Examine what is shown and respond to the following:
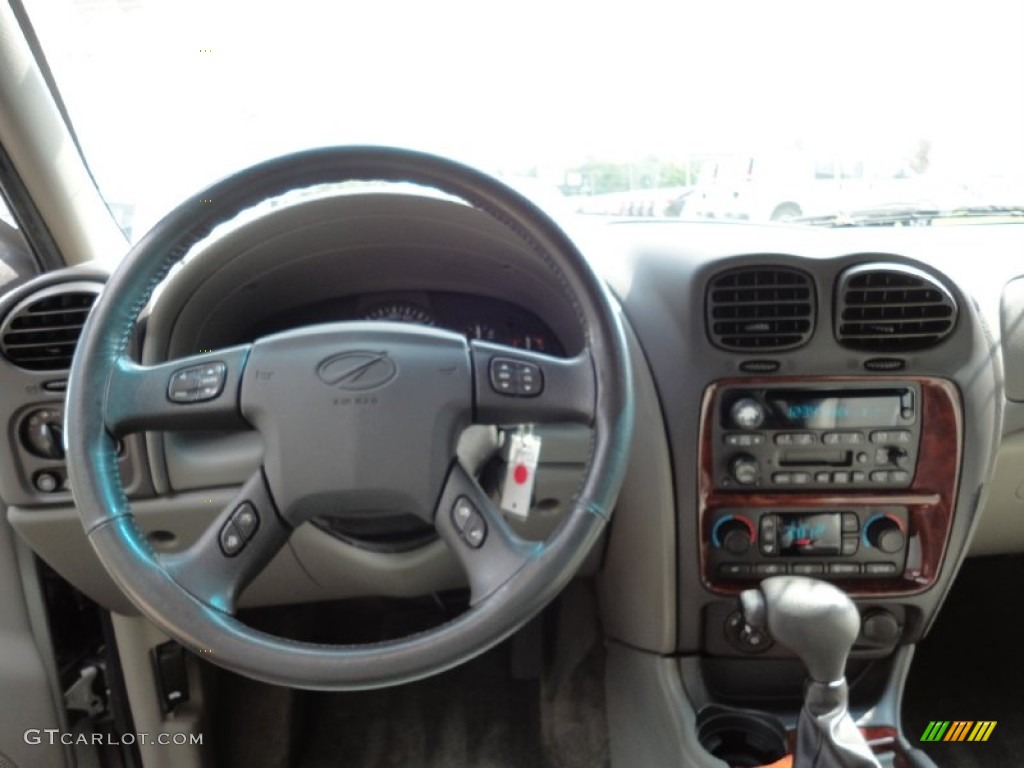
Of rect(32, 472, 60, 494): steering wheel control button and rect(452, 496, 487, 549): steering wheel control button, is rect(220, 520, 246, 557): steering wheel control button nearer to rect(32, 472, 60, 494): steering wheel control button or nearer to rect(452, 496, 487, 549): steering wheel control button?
rect(452, 496, 487, 549): steering wheel control button

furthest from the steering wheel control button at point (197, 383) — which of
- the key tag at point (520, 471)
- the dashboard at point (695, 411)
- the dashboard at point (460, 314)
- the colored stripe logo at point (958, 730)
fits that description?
the colored stripe logo at point (958, 730)

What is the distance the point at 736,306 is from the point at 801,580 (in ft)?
1.38

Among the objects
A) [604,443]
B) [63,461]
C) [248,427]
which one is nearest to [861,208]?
[604,443]

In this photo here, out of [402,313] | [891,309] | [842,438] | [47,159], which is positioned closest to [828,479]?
[842,438]

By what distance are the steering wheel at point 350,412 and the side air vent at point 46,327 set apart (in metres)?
0.43

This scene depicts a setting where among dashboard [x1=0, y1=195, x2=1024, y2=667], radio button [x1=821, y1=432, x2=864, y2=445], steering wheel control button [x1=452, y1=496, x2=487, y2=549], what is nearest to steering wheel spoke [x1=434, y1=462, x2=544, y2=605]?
steering wheel control button [x1=452, y1=496, x2=487, y2=549]

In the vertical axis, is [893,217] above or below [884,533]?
above

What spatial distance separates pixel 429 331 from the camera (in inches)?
44.6

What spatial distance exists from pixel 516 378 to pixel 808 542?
2.32 ft

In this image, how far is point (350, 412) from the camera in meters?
1.07

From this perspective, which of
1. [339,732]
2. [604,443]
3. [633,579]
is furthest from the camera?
[339,732]

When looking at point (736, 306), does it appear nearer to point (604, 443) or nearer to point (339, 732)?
point (604, 443)

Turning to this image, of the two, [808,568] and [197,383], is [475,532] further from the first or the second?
[808,568]

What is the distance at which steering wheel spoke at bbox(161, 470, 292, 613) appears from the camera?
1007 mm
